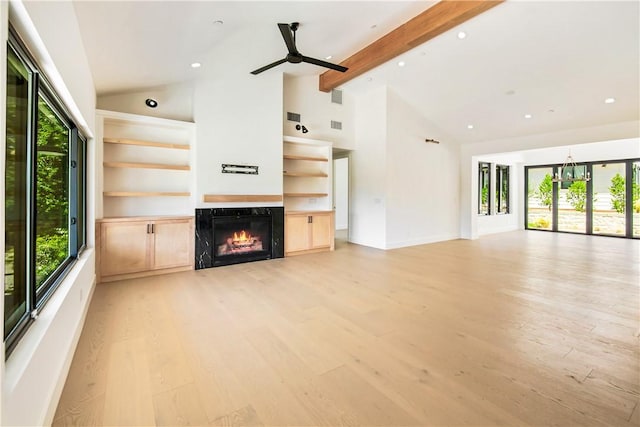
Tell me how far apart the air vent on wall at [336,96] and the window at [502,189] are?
6.82 meters

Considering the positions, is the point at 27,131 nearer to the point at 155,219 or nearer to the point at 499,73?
the point at 155,219

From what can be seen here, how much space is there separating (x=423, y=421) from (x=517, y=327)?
1763 millimetres

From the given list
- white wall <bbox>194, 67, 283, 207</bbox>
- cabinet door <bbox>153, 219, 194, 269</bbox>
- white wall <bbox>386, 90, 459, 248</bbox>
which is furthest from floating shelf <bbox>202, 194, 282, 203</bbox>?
white wall <bbox>386, 90, 459, 248</bbox>

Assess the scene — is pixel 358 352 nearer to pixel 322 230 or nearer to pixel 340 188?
pixel 322 230

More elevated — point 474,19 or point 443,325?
point 474,19

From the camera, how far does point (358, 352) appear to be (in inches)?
94.3

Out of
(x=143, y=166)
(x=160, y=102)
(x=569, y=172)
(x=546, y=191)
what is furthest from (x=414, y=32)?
(x=546, y=191)

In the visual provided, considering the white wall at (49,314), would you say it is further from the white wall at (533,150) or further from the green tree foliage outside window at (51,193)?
the white wall at (533,150)

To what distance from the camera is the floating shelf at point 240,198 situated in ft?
16.7

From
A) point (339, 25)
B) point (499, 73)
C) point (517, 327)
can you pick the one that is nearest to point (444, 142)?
point (499, 73)

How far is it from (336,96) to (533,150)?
232 inches

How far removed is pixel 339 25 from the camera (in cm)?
484

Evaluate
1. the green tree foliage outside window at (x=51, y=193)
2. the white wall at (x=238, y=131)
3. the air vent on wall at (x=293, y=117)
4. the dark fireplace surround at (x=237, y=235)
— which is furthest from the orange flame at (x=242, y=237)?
the air vent on wall at (x=293, y=117)

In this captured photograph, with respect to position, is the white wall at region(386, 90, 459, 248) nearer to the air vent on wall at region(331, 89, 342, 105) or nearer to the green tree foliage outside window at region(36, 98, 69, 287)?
the air vent on wall at region(331, 89, 342, 105)
